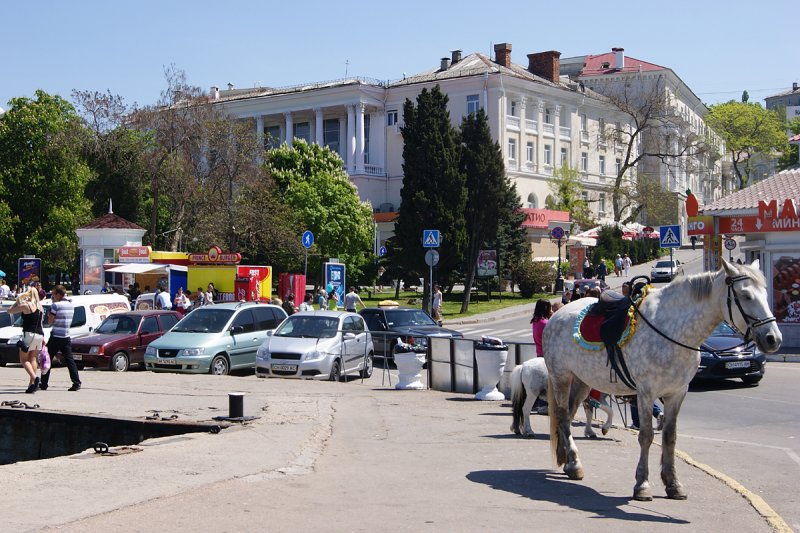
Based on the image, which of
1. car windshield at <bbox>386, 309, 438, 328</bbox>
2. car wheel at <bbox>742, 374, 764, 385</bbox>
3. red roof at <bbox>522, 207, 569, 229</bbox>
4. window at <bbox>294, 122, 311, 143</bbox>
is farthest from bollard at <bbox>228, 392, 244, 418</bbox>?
window at <bbox>294, 122, 311, 143</bbox>

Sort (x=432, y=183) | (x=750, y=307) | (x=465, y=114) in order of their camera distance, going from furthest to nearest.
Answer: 1. (x=465, y=114)
2. (x=432, y=183)
3. (x=750, y=307)

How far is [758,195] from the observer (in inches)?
1325

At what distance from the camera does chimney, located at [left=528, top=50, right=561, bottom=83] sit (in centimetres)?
8425

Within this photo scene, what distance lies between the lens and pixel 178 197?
55188 mm

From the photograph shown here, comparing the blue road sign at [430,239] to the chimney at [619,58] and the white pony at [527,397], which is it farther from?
the chimney at [619,58]

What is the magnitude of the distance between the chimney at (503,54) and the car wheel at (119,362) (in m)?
62.8

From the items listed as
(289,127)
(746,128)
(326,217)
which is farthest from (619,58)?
(326,217)

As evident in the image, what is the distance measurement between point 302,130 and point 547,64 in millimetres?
23447

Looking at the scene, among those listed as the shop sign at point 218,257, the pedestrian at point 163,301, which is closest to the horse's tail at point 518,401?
the pedestrian at point 163,301

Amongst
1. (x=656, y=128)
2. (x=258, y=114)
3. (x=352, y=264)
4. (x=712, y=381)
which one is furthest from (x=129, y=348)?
(x=656, y=128)

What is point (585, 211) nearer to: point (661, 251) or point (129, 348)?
point (661, 251)

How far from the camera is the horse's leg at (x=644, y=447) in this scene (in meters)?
8.52

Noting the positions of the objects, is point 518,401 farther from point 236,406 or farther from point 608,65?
point 608,65

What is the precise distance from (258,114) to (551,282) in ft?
134
